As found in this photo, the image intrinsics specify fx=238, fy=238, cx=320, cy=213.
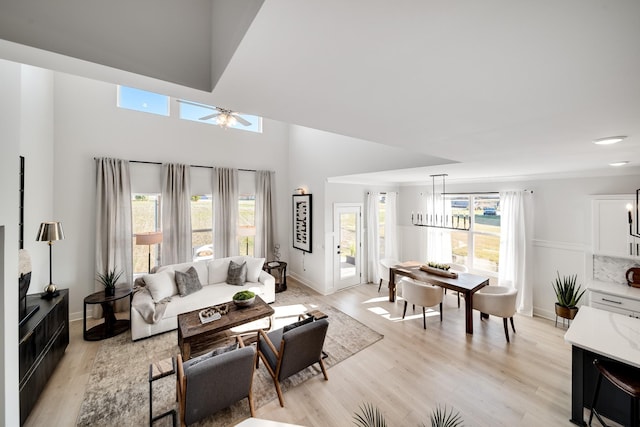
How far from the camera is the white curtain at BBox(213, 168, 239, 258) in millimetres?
5312

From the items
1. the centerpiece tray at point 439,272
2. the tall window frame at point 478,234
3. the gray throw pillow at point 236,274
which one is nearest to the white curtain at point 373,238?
the centerpiece tray at point 439,272

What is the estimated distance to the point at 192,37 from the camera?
104 cm

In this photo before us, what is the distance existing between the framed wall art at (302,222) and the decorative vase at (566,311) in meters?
4.51

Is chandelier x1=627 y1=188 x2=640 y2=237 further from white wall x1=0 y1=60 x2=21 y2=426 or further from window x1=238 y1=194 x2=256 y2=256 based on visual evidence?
window x1=238 y1=194 x2=256 y2=256

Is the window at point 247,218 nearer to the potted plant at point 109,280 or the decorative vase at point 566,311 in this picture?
the potted plant at point 109,280

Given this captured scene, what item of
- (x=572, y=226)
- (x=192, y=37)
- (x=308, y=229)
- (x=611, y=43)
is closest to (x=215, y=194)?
(x=308, y=229)

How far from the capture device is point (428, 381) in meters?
2.78

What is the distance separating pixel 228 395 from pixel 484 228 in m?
5.30

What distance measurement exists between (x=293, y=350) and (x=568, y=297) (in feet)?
14.5

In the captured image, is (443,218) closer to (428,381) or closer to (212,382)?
(428,381)

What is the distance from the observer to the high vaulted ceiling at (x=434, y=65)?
0.58 m

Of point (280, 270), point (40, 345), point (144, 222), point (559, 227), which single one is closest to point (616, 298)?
point (559, 227)

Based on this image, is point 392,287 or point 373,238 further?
point 373,238

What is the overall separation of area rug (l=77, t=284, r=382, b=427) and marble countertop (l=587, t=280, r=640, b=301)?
3.19m
